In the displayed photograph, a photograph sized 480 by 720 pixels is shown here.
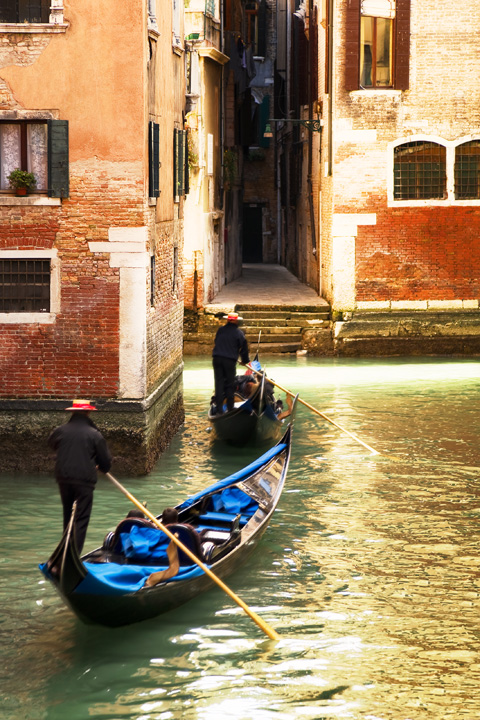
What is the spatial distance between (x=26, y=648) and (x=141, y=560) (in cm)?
109

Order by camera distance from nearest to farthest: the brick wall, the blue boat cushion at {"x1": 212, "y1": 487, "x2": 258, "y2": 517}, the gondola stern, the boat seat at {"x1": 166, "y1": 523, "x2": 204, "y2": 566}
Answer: the gondola stern < the boat seat at {"x1": 166, "y1": 523, "x2": 204, "y2": 566} < the blue boat cushion at {"x1": 212, "y1": 487, "x2": 258, "y2": 517} < the brick wall

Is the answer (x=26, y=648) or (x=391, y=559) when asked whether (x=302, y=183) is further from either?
(x=26, y=648)

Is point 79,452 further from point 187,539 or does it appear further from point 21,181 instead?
point 21,181

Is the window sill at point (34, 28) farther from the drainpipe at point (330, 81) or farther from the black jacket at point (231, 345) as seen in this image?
the drainpipe at point (330, 81)

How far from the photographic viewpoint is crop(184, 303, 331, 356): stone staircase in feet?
66.7

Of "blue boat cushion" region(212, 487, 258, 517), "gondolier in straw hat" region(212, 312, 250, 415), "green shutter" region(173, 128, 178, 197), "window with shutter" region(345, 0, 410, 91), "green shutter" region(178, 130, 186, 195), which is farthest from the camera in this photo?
"window with shutter" region(345, 0, 410, 91)

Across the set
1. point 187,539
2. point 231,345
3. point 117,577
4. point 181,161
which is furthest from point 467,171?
point 117,577

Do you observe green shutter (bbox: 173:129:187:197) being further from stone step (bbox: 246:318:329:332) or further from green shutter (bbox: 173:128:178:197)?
stone step (bbox: 246:318:329:332)

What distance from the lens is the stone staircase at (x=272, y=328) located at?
20328mm

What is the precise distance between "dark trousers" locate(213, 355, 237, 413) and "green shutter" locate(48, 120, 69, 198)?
307 cm

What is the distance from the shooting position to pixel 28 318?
1107cm

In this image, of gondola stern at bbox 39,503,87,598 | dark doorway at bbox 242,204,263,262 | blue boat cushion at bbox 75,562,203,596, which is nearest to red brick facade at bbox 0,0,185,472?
blue boat cushion at bbox 75,562,203,596

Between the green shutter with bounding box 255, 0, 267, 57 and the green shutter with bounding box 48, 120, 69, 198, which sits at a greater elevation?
the green shutter with bounding box 255, 0, 267, 57

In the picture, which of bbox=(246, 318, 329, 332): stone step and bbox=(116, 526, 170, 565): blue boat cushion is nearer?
bbox=(116, 526, 170, 565): blue boat cushion
